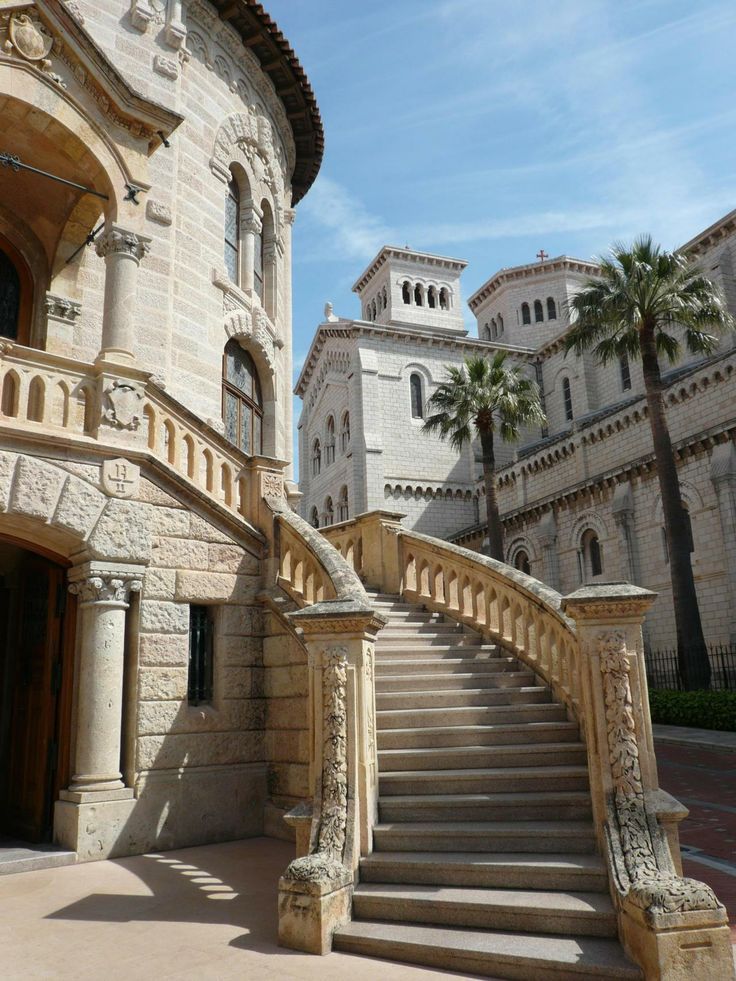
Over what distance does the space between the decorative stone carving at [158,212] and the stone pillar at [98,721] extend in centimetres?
669

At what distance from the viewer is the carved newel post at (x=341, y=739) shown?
6387mm

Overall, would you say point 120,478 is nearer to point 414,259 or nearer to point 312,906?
point 312,906

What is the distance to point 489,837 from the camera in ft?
21.8

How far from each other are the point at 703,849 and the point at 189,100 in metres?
14.2

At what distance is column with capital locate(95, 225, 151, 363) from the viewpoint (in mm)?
10005

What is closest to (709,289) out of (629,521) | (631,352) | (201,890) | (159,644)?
(631,352)

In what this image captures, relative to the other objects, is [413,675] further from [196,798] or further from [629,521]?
[629,521]

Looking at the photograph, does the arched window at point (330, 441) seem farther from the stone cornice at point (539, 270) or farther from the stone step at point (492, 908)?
the stone step at point (492, 908)

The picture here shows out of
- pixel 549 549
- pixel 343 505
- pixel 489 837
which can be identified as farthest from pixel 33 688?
pixel 343 505

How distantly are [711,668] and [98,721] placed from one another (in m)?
22.3

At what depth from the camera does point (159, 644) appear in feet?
30.4

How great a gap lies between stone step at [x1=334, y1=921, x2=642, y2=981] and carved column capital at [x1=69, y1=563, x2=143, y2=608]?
456cm

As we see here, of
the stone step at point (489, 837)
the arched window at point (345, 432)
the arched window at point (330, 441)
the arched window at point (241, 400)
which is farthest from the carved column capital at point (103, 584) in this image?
the arched window at point (330, 441)

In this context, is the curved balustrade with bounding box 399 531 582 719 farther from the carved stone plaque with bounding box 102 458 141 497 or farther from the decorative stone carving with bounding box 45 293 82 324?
the decorative stone carving with bounding box 45 293 82 324
